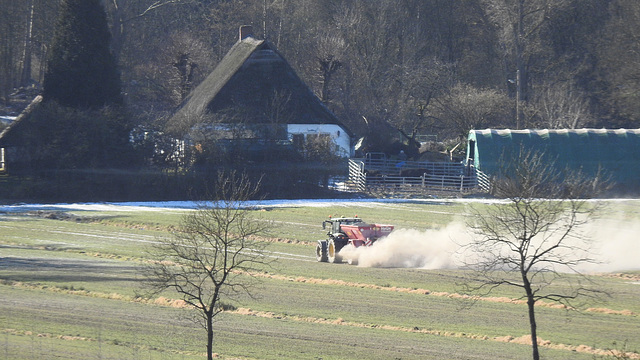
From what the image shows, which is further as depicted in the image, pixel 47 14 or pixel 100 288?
pixel 47 14

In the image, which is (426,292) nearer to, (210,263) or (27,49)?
(210,263)

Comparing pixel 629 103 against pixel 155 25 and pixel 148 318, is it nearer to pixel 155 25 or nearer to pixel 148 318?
pixel 155 25

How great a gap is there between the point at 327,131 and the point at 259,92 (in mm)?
6638

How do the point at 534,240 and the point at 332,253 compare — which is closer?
the point at 534,240

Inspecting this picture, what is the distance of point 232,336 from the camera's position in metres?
22.6

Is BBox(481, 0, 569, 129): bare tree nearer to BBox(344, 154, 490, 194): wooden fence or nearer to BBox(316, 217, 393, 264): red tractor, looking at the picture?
BBox(344, 154, 490, 194): wooden fence

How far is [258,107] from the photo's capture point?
71.2 metres

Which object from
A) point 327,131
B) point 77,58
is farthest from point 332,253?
point 327,131

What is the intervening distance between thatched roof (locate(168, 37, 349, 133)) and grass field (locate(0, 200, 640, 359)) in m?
32.0

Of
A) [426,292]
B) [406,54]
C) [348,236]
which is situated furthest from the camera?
[406,54]

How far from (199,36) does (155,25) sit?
531 centimetres

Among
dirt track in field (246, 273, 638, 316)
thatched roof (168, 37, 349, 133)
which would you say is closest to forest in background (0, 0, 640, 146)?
thatched roof (168, 37, 349, 133)

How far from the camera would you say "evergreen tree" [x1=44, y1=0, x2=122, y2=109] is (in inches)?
2452

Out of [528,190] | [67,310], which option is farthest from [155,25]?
[528,190]
